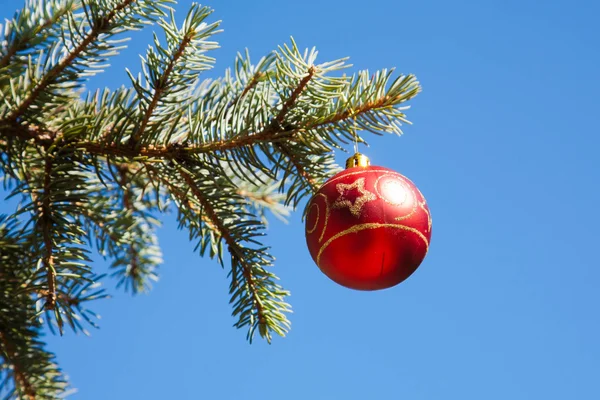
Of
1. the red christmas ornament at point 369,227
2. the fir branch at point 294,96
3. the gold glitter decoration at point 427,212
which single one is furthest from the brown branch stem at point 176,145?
the gold glitter decoration at point 427,212

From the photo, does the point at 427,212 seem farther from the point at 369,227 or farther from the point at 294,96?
the point at 294,96

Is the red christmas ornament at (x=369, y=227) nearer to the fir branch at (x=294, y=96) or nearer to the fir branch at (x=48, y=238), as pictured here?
the fir branch at (x=294, y=96)

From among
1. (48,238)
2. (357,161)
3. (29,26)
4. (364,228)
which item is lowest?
(48,238)

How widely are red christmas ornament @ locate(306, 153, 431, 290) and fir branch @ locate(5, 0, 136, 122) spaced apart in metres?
0.65

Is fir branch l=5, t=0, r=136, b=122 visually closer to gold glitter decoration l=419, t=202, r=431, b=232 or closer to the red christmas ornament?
the red christmas ornament

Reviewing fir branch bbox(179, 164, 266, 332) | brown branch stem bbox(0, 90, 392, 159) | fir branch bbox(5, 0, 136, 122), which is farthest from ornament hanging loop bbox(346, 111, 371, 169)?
fir branch bbox(5, 0, 136, 122)

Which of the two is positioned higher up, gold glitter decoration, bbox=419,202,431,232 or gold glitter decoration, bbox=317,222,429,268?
gold glitter decoration, bbox=419,202,431,232

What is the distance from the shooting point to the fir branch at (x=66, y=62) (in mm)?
1820

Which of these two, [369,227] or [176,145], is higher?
[176,145]

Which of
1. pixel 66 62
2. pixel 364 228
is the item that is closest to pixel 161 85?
pixel 66 62

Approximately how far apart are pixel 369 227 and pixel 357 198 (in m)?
0.07

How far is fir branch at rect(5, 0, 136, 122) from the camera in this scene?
5.97 ft

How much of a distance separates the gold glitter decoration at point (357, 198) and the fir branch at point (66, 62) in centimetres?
68

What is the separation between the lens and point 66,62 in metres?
1.86
